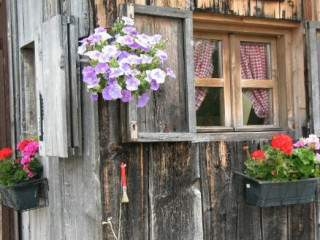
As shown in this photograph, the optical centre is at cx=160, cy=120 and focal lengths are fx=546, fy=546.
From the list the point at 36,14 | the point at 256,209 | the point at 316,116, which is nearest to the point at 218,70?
the point at 316,116

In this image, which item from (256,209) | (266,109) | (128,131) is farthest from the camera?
(266,109)

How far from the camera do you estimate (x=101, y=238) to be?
347 cm

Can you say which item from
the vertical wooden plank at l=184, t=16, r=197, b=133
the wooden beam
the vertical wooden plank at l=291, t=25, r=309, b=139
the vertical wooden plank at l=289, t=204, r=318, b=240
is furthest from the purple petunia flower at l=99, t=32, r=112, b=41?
the vertical wooden plank at l=289, t=204, r=318, b=240

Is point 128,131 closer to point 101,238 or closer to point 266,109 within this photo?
point 101,238

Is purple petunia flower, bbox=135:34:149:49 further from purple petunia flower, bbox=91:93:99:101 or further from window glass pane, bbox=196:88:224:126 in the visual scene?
window glass pane, bbox=196:88:224:126

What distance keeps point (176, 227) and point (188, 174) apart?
1.22 feet

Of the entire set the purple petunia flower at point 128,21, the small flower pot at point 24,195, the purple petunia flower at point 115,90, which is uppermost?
the purple petunia flower at point 128,21

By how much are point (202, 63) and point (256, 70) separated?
49 centimetres

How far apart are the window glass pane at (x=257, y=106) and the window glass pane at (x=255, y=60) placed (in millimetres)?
122

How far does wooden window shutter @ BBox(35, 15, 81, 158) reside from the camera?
3.50 meters

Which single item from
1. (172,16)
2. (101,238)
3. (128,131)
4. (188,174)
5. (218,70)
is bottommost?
(101,238)

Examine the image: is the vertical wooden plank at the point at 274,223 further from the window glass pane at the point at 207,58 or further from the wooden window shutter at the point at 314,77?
the window glass pane at the point at 207,58

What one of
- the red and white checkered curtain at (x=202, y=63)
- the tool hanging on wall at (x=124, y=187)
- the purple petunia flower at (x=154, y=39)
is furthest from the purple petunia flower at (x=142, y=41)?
the red and white checkered curtain at (x=202, y=63)

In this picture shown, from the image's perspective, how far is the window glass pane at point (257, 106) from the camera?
14.1 ft
